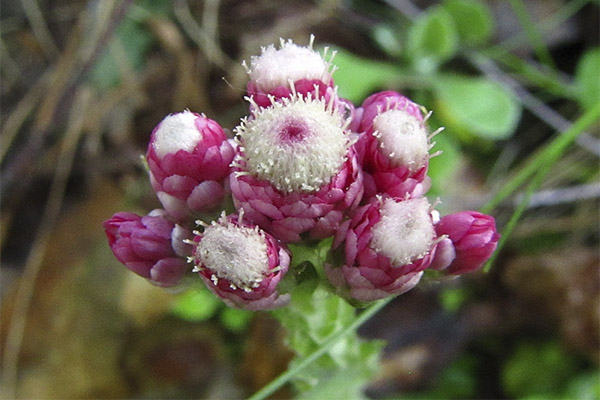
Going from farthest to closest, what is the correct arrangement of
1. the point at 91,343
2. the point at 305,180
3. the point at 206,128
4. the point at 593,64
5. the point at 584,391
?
the point at 91,343 → the point at 593,64 → the point at 584,391 → the point at 206,128 → the point at 305,180

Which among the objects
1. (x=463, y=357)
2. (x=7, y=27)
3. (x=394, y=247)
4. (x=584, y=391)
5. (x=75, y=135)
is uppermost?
(x=7, y=27)

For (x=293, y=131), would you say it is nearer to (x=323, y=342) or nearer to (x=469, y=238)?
(x=469, y=238)

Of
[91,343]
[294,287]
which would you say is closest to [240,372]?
[91,343]

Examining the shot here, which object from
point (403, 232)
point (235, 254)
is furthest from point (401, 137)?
point (235, 254)

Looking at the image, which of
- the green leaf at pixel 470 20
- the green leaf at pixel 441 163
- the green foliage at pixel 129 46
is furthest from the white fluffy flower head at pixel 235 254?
the green foliage at pixel 129 46

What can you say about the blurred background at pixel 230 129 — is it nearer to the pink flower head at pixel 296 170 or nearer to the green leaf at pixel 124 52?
the green leaf at pixel 124 52

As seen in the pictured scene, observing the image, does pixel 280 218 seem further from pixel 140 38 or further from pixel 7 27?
pixel 7 27

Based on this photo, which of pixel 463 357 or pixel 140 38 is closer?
pixel 463 357
